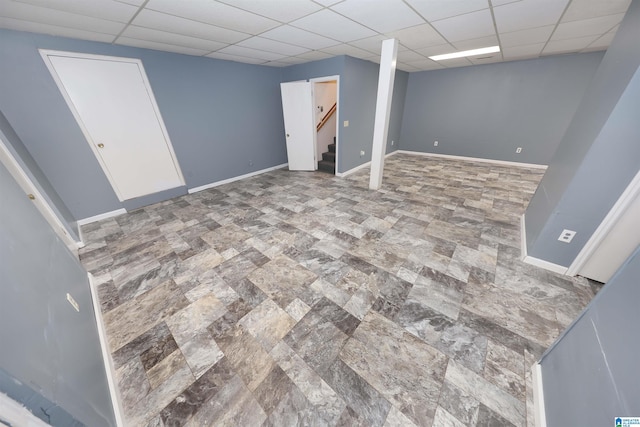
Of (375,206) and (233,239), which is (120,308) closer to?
(233,239)

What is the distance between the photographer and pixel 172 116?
12.4 ft

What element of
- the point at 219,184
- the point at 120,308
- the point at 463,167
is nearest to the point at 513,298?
the point at 120,308

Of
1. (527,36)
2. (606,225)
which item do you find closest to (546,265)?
(606,225)

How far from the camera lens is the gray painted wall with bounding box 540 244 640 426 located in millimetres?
736

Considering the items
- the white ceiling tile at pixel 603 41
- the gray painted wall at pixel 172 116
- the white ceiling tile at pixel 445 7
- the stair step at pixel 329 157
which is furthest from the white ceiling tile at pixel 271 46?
the white ceiling tile at pixel 603 41

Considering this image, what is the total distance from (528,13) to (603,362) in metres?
3.54

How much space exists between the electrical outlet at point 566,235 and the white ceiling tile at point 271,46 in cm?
443

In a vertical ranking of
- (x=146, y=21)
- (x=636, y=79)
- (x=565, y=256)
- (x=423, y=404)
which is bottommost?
(x=423, y=404)

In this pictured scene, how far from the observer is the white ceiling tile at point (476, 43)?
129 inches

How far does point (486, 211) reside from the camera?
3.43m

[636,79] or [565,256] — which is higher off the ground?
[636,79]

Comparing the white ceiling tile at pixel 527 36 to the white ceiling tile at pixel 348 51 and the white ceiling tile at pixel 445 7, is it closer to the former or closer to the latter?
the white ceiling tile at pixel 445 7

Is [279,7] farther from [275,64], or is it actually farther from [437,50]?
[437,50]

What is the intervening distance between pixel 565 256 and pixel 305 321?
278 centimetres
